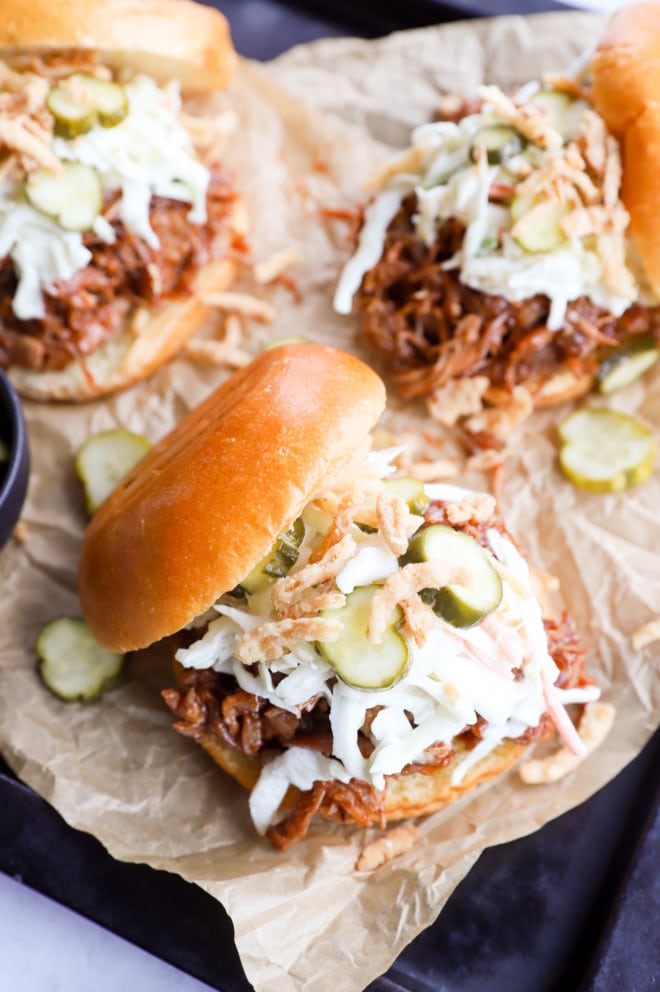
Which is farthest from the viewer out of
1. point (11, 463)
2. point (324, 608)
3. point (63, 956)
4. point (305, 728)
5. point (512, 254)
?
point (512, 254)

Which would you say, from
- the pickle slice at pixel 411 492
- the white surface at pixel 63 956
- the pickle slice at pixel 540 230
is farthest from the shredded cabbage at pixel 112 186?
the white surface at pixel 63 956

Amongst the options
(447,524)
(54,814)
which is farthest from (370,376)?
(54,814)

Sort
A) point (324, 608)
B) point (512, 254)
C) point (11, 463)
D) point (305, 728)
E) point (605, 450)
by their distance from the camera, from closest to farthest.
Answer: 1. point (324, 608)
2. point (305, 728)
3. point (11, 463)
4. point (512, 254)
5. point (605, 450)

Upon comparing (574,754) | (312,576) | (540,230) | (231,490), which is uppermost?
(540,230)

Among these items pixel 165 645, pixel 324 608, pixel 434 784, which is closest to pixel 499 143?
pixel 324 608

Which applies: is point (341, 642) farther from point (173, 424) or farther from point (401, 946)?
point (173, 424)

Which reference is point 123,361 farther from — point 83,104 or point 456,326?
point 456,326
